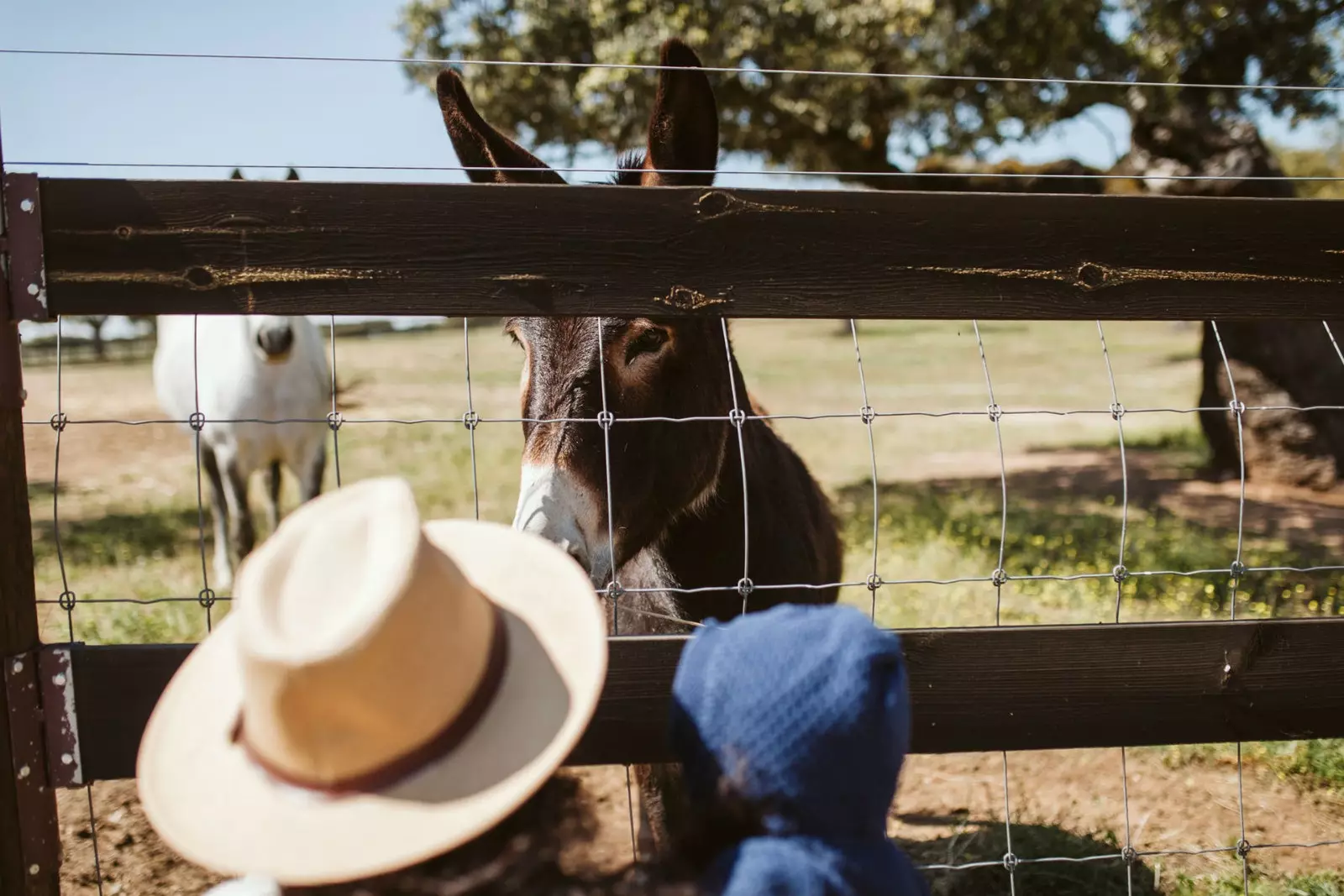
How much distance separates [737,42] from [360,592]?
324 inches

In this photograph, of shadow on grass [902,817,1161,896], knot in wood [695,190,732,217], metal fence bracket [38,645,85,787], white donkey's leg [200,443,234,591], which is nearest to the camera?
metal fence bracket [38,645,85,787]

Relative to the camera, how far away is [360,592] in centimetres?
103

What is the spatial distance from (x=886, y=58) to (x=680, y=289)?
7.83m

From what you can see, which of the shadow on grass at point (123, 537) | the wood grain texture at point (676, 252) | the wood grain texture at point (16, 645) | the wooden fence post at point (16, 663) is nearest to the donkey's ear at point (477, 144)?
the wood grain texture at point (676, 252)

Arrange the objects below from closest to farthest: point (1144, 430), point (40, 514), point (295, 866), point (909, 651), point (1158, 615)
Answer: point (295, 866)
point (909, 651)
point (1158, 615)
point (40, 514)
point (1144, 430)

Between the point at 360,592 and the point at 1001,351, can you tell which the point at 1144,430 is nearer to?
the point at 1001,351

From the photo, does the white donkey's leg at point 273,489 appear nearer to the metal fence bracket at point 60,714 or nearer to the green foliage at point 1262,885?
the metal fence bracket at point 60,714

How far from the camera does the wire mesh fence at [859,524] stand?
7.50 ft

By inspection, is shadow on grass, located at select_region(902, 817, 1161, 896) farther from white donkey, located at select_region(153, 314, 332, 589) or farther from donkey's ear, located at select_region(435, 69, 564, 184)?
white donkey, located at select_region(153, 314, 332, 589)

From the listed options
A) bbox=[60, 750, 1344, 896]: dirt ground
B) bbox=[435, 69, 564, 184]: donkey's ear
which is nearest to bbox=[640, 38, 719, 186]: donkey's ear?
bbox=[435, 69, 564, 184]: donkey's ear

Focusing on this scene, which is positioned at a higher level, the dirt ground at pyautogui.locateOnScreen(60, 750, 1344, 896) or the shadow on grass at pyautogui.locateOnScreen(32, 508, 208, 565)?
the shadow on grass at pyautogui.locateOnScreen(32, 508, 208, 565)

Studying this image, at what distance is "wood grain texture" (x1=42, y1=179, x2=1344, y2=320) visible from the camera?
6.28 ft

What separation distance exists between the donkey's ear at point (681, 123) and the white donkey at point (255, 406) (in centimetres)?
519

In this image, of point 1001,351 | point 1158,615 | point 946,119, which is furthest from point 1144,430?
point 1001,351
